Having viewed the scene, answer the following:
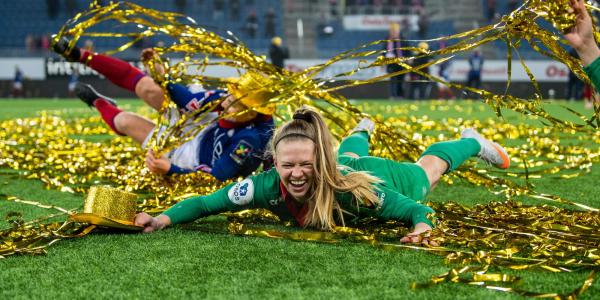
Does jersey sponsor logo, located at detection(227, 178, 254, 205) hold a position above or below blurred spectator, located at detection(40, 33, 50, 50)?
below

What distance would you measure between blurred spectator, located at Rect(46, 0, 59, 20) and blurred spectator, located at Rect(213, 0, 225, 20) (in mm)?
5025

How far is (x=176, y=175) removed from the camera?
460 centimetres

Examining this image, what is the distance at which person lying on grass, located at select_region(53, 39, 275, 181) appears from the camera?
443 cm

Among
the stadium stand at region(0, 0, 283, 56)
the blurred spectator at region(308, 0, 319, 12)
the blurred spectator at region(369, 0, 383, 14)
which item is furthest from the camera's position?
the blurred spectator at region(369, 0, 383, 14)

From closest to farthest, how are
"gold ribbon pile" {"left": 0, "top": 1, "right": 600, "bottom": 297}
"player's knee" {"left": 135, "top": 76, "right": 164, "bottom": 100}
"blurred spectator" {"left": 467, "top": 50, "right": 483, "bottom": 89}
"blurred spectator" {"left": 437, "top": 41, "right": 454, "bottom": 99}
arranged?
"gold ribbon pile" {"left": 0, "top": 1, "right": 600, "bottom": 297}
"player's knee" {"left": 135, "top": 76, "right": 164, "bottom": 100}
"blurred spectator" {"left": 467, "top": 50, "right": 483, "bottom": 89}
"blurred spectator" {"left": 437, "top": 41, "right": 454, "bottom": 99}

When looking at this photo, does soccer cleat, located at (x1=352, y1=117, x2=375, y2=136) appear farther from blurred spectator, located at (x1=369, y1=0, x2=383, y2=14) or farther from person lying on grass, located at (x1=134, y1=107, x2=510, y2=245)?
blurred spectator, located at (x1=369, y1=0, x2=383, y2=14)

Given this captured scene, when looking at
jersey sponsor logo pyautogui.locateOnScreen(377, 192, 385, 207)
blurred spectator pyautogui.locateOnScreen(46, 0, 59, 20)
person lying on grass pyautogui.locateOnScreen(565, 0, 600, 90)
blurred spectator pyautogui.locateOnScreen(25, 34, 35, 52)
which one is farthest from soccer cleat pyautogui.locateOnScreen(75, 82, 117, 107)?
blurred spectator pyautogui.locateOnScreen(46, 0, 59, 20)

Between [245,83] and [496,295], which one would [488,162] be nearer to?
[245,83]

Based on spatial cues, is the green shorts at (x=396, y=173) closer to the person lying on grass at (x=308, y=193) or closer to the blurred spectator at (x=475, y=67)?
the person lying on grass at (x=308, y=193)

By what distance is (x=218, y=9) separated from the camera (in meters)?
25.7

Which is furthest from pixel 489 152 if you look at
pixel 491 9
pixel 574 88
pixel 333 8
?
pixel 333 8

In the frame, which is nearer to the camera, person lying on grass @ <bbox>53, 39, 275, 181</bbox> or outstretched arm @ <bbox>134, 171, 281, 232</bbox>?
outstretched arm @ <bbox>134, 171, 281, 232</bbox>

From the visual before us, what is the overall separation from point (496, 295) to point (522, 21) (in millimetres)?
1335

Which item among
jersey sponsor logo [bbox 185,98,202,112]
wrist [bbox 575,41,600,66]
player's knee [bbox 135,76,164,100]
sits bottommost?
jersey sponsor logo [bbox 185,98,202,112]
